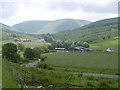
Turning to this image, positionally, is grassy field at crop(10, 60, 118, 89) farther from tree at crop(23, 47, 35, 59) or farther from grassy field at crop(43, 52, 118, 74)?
tree at crop(23, 47, 35, 59)

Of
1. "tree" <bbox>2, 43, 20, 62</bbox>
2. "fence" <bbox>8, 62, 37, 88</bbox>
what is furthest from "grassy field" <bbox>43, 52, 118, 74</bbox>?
"fence" <bbox>8, 62, 37, 88</bbox>

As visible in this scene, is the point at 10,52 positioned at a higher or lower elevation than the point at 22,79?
higher

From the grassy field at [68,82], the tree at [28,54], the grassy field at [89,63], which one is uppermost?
the tree at [28,54]

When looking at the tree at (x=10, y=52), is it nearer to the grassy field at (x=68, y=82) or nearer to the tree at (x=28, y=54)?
the tree at (x=28, y=54)

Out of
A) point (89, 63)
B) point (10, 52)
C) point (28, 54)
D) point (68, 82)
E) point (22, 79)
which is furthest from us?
point (28, 54)

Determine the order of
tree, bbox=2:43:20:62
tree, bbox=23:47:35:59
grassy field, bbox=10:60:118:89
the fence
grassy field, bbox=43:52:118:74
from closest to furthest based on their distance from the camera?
1. the fence
2. grassy field, bbox=10:60:118:89
3. grassy field, bbox=43:52:118:74
4. tree, bbox=2:43:20:62
5. tree, bbox=23:47:35:59

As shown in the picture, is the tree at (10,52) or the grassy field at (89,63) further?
the tree at (10,52)

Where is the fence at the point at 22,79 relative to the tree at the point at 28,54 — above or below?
below

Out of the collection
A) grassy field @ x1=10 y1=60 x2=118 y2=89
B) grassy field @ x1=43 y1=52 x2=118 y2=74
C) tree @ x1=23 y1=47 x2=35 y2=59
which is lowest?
grassy field @ x1=10 y1=60 x2=118 y2=89

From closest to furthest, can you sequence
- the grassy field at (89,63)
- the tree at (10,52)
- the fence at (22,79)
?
the fence at (22,79) → the grassy field at (89,63) → the tree at (10,52)

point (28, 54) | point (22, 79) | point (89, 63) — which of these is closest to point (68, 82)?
point (22, 79)

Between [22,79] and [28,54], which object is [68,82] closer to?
[22,79]

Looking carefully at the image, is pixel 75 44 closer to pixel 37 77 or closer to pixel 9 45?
pixel 9 45

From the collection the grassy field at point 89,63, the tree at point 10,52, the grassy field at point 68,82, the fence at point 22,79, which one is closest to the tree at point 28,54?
the grassy field at point 89,63
